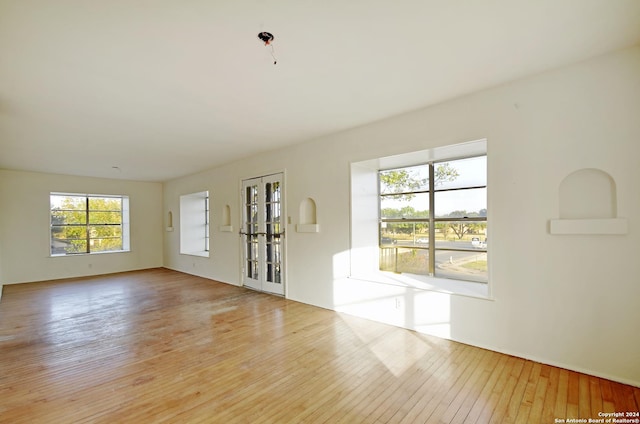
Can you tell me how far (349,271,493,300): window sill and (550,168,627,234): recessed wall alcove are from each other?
3.39 ft

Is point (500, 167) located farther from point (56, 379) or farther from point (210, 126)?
point (56, 379)

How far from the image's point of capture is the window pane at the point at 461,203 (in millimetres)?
3787

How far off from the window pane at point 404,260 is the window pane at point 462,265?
0.68 feet

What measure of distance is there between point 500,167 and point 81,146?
20.6 feet

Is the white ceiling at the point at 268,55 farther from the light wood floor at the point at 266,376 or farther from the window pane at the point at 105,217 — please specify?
the window pane at the point at 105,217

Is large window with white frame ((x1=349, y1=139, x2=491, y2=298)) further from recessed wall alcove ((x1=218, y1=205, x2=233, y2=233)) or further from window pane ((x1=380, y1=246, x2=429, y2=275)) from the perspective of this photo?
recessed wall alcove ((x1=218, y1=205, x2=233, y2=233))

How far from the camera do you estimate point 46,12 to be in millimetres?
1830

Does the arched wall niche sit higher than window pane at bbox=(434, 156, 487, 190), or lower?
lower

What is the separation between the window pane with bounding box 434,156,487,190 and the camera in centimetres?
383


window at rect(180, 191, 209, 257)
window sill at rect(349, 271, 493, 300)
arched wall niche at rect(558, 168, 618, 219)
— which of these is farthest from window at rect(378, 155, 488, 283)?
window at rect(180, 191, 209, 257)

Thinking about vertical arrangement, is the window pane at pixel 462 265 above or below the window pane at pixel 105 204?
below

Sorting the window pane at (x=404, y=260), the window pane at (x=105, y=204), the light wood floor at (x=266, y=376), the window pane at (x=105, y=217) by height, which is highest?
the window pane at (x=105, y=204)

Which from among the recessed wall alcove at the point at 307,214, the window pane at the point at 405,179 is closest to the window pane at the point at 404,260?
the window pane at the point at 405,179

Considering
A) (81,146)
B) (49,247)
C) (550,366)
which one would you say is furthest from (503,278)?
(49,247)
